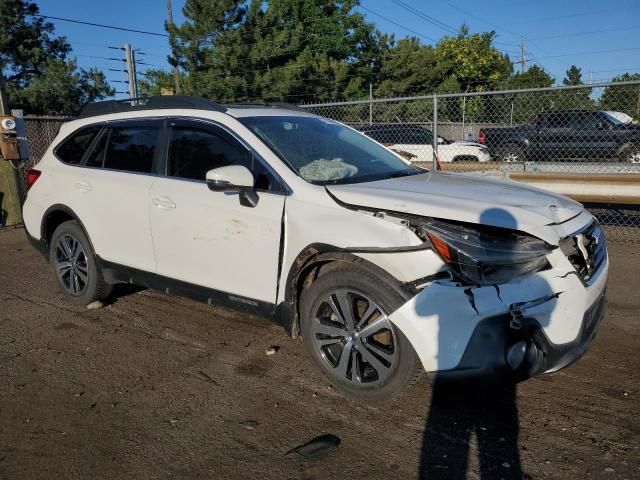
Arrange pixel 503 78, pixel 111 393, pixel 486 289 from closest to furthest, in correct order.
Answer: pixel 486 289 < pixel 111 393 < pixel 503 78

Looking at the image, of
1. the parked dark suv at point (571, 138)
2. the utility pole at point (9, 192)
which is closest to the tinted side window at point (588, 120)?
the parked dark suv at point (571, 138)

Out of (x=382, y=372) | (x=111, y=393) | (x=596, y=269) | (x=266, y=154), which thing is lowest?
(x=111, y=393)

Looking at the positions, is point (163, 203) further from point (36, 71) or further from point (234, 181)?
point (36, 71)

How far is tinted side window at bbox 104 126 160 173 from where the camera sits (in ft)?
14.2

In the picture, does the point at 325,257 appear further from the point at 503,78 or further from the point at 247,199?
the point at 503,78

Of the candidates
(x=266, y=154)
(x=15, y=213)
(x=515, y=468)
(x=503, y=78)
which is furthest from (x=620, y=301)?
(x=503, y=78)

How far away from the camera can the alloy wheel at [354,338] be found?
303 centimetres

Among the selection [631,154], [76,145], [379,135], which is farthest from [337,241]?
[379,135]

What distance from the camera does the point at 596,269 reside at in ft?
10.4

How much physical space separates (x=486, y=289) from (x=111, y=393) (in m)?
2.35

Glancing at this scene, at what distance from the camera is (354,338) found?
315cm

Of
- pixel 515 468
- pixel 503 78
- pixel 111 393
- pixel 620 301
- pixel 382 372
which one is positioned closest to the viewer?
pixel 515 468

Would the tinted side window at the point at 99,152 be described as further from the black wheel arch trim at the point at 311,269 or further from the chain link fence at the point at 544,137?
the chain link fence at the point at 544,137

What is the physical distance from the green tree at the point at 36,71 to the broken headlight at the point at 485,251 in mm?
33553
